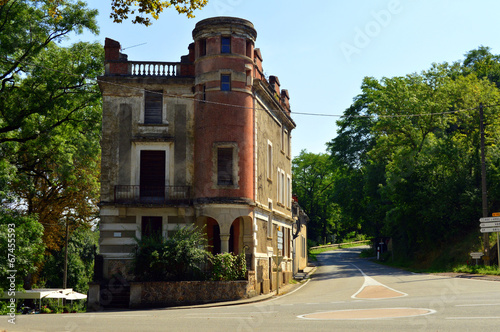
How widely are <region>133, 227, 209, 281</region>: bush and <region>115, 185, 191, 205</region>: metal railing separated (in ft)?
8.84

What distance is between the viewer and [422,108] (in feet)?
153

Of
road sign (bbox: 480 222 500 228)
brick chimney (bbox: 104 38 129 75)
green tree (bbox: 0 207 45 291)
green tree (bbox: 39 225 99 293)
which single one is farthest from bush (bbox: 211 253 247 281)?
green tree (bbox: 39 225 99 293)

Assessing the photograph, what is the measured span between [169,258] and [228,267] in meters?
2.89

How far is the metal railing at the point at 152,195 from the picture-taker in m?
29.0

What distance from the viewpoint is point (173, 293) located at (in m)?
25.1

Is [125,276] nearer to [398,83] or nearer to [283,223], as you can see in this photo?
[283,223]

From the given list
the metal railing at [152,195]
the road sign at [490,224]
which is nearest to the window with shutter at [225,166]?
the metal railing at [152,195]

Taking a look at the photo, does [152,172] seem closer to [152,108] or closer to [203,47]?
[152,108]

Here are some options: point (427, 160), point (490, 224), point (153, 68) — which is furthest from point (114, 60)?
point (427, 160)

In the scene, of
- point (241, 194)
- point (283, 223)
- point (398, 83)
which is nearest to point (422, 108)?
point (398, 83)

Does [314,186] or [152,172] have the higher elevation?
[314,186]

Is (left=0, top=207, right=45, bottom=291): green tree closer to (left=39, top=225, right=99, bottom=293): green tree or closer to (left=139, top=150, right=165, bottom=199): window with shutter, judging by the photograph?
(left=139, top=150, right=165, bottom=199): window with shutter

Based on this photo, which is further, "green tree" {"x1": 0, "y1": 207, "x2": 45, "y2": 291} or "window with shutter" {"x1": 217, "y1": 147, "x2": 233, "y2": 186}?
"green tree" {"x1": 0, "y1": 207, "x2": 45, "y2": 291}

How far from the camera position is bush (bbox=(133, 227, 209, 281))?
25.7 metres
